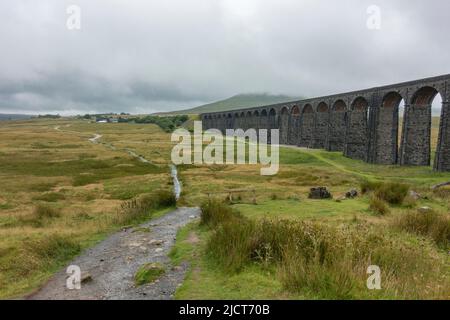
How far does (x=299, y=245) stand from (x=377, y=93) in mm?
46283

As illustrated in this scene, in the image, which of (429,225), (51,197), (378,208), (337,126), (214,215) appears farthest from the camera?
(337,126)

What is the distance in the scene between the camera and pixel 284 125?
89188 mm

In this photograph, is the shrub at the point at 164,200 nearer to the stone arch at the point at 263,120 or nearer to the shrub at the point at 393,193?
the shrub at the point at 393,193

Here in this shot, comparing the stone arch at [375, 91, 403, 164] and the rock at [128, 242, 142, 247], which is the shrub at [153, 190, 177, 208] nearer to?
the rock at [128, 242, 142, 247]

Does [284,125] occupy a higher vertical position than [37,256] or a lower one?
higher

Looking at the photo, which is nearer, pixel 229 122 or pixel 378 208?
pixel 378 208

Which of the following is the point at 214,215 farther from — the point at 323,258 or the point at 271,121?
the point at 271,121

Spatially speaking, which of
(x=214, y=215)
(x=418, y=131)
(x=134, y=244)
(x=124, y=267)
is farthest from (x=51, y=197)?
(x=418, y=131)

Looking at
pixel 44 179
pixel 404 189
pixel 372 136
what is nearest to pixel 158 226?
pixel 404 189

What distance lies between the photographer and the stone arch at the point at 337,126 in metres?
62.2

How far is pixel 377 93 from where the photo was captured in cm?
4934

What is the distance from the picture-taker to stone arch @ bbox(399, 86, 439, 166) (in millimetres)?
41219

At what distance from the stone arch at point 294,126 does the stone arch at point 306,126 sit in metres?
2.81

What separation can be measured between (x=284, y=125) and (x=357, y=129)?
34.3 m
